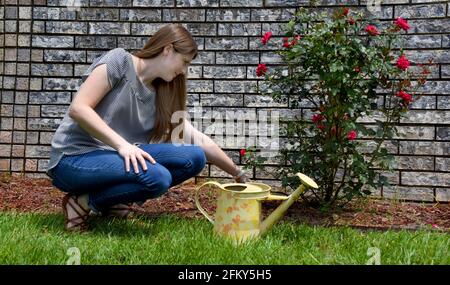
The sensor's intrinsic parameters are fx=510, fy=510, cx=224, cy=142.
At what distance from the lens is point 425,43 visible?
123 inches

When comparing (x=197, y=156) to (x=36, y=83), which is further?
(x=36, y=83)

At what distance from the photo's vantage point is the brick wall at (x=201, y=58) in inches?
124

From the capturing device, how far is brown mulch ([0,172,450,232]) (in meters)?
2.63

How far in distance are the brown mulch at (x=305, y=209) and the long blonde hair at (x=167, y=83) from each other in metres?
0.50

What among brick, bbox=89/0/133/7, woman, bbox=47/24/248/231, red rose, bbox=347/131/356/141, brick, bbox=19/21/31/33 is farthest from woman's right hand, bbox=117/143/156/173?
brick, bbox=19/21/31/33

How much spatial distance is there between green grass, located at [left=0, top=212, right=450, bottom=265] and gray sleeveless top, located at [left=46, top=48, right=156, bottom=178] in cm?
36

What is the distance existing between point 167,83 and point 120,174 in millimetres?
500

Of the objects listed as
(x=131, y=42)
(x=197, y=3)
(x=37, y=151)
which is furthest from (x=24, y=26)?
(x=197, y=3)

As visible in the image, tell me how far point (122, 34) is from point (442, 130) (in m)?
2.19

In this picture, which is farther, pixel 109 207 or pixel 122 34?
pixel 122 34

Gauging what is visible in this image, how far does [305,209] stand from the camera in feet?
9.34

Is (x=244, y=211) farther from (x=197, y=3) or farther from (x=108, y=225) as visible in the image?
(x=197, y=3)
